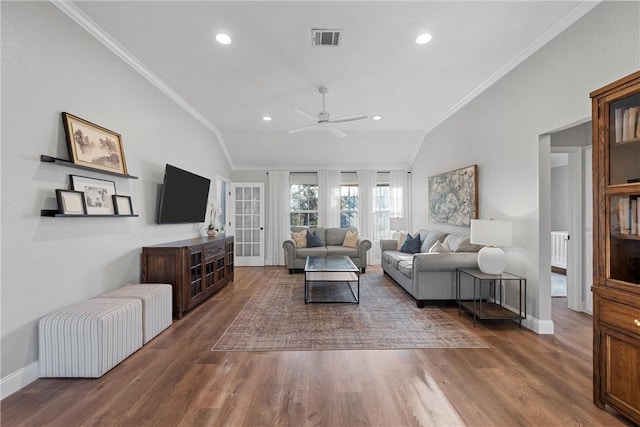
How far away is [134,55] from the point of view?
121 inches

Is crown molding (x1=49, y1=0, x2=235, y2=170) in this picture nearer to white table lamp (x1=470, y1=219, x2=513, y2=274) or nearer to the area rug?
the area rug

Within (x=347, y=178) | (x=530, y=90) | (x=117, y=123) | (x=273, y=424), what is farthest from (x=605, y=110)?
(x=347, y=178)

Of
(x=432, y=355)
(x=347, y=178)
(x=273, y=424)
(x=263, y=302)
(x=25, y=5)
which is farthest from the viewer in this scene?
(x=347, y=178)

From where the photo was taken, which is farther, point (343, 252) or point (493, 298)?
point (343, 252)

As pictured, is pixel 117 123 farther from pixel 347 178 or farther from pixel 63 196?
pixel 347 178

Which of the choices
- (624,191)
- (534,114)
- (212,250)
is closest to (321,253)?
(212,250)

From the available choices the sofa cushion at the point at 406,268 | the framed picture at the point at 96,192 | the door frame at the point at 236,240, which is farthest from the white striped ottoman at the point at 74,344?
the door frame at the point at 236,240

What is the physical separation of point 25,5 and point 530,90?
179 inches

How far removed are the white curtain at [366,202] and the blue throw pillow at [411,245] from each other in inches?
64.7

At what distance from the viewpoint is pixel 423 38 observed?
107 inches

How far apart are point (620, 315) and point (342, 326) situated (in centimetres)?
223

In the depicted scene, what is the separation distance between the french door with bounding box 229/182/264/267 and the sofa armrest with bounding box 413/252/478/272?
14.4ft

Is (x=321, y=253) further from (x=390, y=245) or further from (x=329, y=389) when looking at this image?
(x=329, y=389)

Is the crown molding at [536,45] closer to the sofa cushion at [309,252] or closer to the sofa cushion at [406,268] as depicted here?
the sofa cushion at [406,268]
